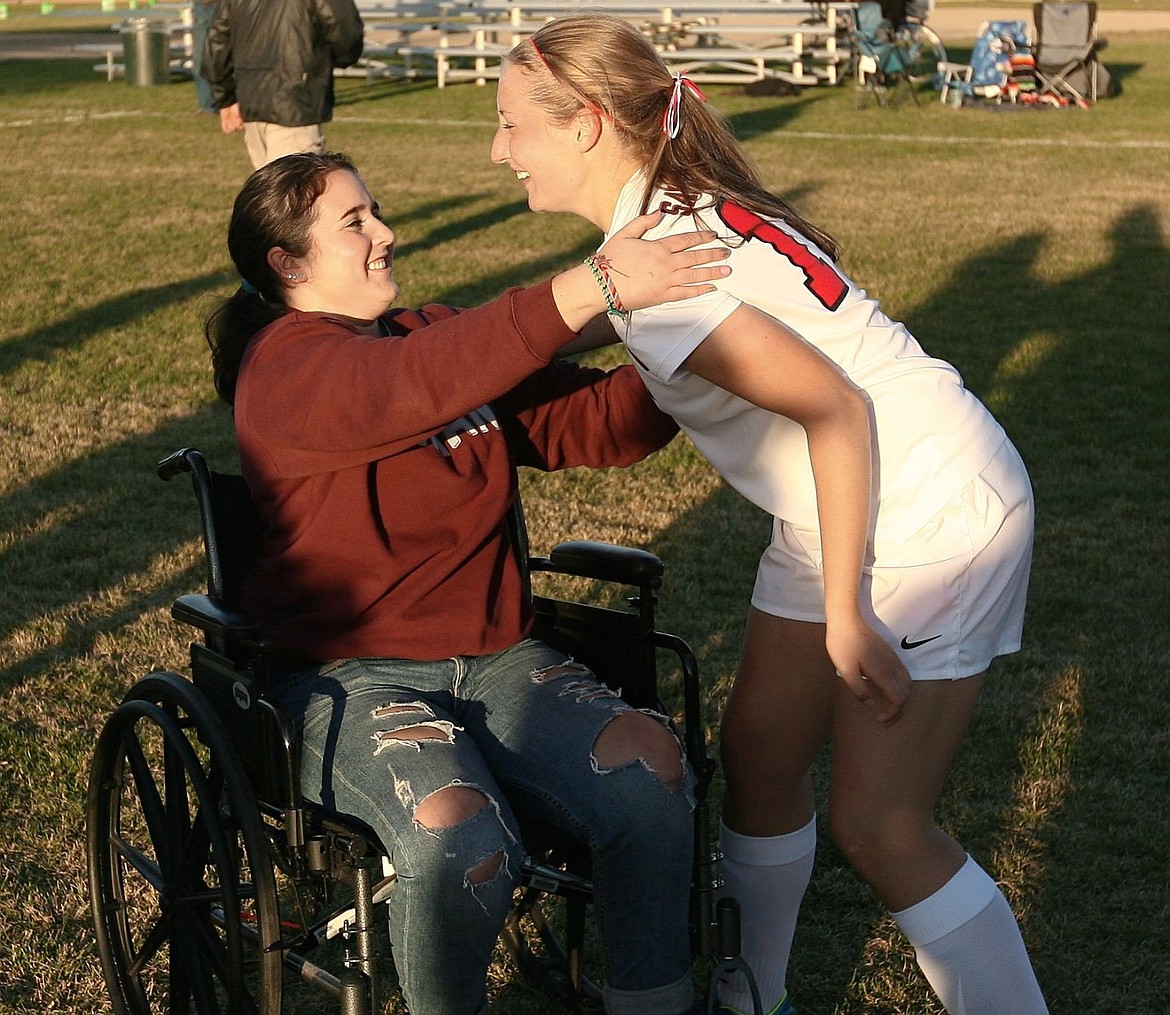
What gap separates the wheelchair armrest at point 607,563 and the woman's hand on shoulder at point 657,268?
0.66m

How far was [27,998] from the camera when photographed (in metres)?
3.02

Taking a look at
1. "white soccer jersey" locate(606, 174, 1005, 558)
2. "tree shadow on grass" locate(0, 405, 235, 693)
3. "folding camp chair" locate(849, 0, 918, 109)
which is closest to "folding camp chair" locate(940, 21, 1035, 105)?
"folding camp chair" locate(849, 0, 918, 109)

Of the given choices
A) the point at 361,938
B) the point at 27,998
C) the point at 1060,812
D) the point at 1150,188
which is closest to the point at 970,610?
the point at 361,938

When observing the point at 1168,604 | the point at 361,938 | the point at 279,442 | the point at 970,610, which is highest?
the point at 279,442

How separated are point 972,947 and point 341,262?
4.96 feet

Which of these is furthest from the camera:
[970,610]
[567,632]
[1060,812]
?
[1060,812]

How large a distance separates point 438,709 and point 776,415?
72cm

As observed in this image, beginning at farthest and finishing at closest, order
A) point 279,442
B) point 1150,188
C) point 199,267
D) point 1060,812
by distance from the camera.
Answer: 1. point 1150,188
2. point 199,267
3. point 1060,812
4. point 279,442

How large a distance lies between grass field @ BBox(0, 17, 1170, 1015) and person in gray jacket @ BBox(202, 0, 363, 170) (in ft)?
3.15

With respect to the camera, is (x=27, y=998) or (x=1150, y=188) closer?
(x=27, y=998)

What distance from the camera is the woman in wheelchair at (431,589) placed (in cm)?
226

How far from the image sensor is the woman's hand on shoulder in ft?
6.95

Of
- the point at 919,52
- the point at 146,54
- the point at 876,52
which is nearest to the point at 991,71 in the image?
the point at 876,52

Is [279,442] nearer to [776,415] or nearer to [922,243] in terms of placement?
[776,415]
